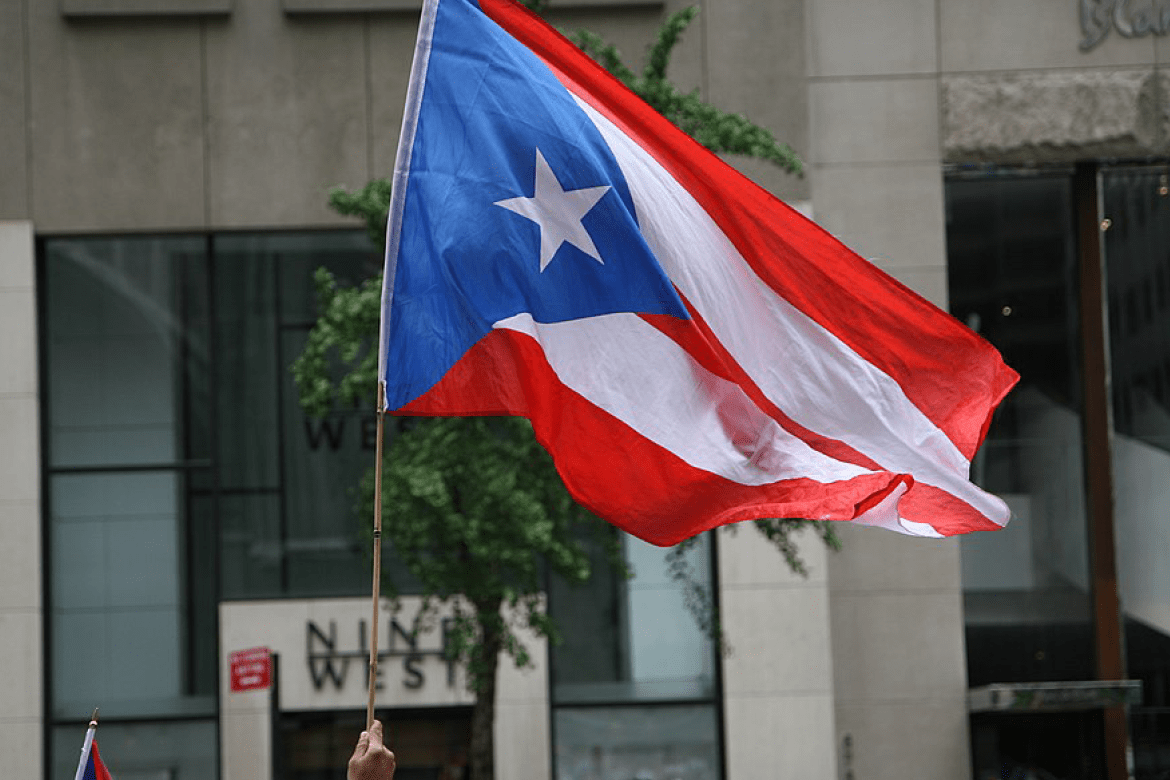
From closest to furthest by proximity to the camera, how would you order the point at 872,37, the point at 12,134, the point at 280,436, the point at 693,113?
→ the point at 693,113, the point at 12,134, the point at 280,436, the point at 872,37

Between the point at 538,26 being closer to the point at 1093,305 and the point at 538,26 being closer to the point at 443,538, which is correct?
the point at 443,538

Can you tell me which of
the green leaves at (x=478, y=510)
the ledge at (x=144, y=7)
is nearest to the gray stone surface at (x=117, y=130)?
the ledge at (x=144, y=7)

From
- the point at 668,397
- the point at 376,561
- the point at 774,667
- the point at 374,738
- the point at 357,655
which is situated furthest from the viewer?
the point at 357,655

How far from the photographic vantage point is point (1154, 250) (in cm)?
1917

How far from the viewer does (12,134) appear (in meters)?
18.1

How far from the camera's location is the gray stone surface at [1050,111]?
1850cm

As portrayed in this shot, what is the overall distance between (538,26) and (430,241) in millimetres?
1036

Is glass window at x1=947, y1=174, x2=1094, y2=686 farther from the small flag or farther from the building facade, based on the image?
the small flag

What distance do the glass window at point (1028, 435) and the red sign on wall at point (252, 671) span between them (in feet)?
24.6

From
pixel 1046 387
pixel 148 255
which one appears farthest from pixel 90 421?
pixel 1046 387

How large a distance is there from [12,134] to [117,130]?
3.54 ft

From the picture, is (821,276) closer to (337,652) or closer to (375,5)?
(337,652)

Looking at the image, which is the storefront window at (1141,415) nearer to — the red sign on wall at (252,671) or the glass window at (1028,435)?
the glass window at (1028,435)

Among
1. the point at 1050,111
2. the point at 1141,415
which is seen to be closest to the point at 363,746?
the point at 1050,111
